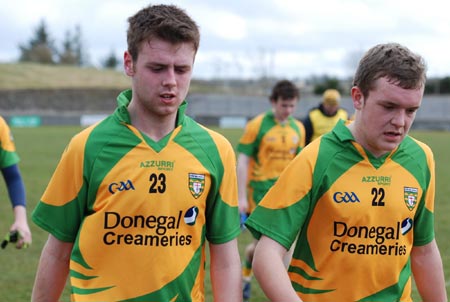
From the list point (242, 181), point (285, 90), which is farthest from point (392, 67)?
point (242, 181)

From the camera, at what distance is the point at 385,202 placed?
3.43 m

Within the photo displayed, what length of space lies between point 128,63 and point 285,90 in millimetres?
5657

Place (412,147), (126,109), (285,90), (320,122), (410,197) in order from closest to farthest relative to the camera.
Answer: (126,109) < (410,197) < (412,147) < (285,90) < (320,122)

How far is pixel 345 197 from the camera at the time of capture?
11.1ft

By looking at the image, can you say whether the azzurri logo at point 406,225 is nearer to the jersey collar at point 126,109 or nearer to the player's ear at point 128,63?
the jersey collar at point 126,109

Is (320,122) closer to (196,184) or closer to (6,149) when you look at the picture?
(6,149)

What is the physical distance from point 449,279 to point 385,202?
5715mm

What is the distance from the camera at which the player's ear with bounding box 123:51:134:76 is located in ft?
10.5

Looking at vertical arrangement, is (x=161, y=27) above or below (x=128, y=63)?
above

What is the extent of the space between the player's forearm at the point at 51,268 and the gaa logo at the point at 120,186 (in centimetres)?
32

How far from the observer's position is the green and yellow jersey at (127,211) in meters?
3.19

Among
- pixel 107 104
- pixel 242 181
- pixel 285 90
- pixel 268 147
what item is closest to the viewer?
pixel 285 90

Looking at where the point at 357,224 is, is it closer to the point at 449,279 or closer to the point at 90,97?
the point at 449,279

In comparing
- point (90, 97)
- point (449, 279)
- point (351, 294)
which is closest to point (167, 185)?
point (351, 294)
